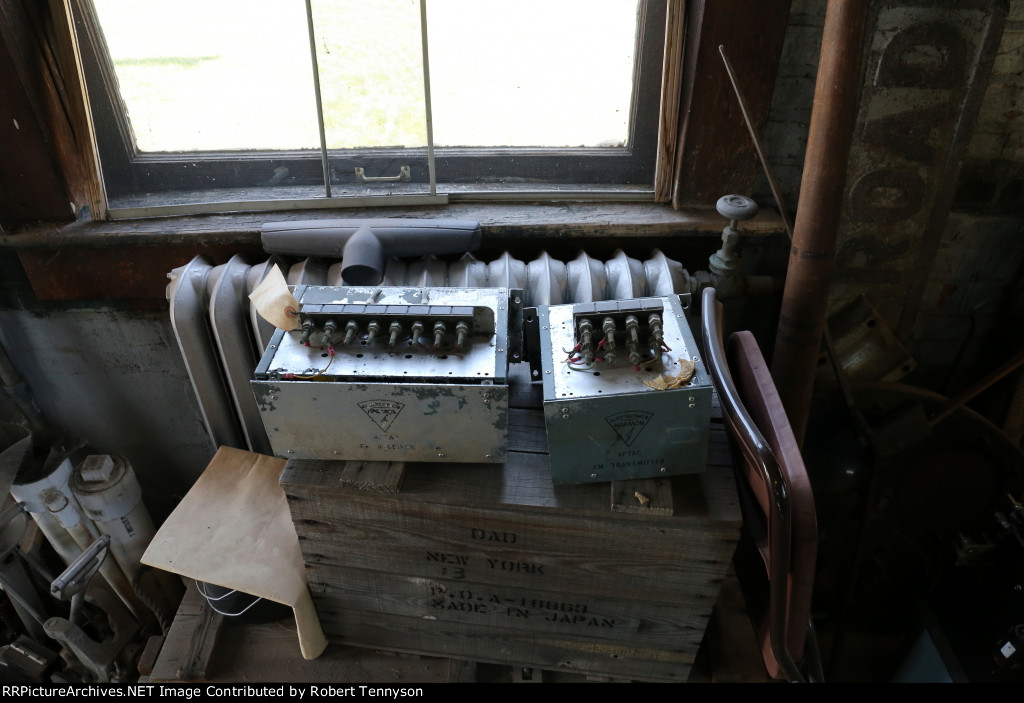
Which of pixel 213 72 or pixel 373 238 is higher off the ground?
pixel 213 72

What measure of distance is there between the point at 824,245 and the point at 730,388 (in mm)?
489

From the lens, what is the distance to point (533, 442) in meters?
1.26

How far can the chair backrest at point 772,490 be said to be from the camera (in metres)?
1.06

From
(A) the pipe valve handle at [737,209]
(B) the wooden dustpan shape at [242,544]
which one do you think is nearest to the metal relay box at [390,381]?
(B) the wooden dustpan shape at [242,544]

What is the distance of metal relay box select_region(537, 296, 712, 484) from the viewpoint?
3.43ft

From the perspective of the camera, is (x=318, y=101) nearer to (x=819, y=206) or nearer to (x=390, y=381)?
(x=390, y=381)

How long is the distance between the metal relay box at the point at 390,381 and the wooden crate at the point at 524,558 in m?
0.07

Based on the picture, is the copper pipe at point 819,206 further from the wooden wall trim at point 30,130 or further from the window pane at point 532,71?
the wooden wall trim at point 30,130

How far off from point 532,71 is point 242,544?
1.36 meters

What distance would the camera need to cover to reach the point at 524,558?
1.22 m

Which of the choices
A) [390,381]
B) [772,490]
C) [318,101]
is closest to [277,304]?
[390,381]

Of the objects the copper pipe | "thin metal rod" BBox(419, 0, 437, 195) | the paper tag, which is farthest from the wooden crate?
"thin metal rod" BBox(419, 0, 437, 195)

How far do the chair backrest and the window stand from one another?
2.40 feet

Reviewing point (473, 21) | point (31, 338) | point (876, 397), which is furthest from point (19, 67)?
point (876, 397)
